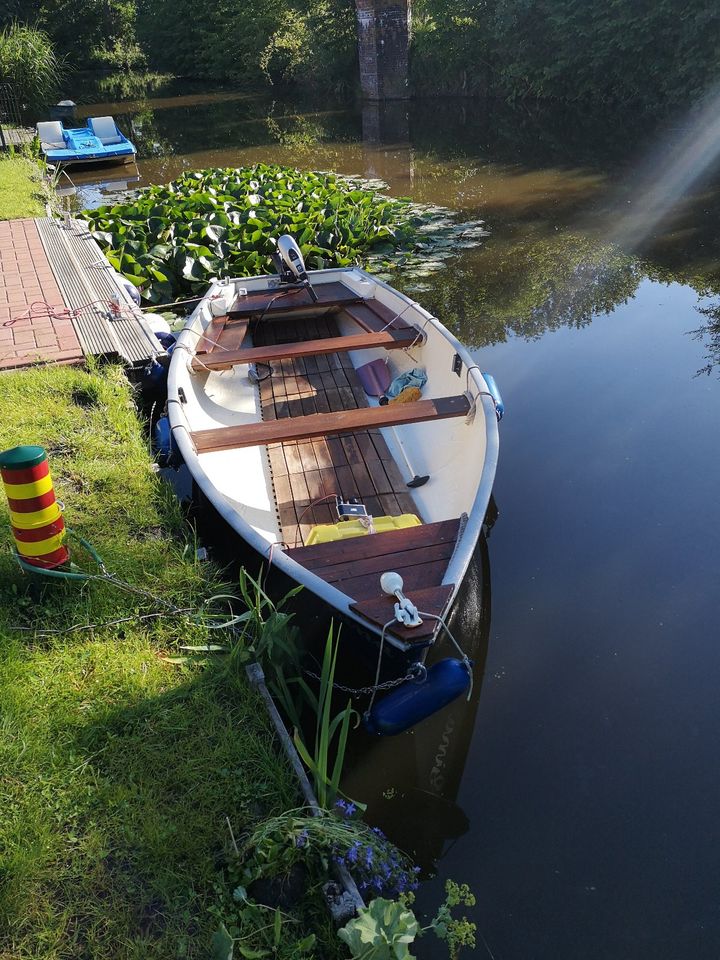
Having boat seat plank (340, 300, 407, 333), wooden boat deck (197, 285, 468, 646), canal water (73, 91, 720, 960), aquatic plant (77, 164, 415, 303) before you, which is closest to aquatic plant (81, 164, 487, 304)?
aquatic plant (77, 164, 415, 303)

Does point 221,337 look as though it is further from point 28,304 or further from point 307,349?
point 28,304

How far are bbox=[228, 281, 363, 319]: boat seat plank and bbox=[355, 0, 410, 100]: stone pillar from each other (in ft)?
68.4

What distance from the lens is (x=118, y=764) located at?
2.49 m

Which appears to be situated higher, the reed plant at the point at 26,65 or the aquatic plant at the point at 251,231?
the reed plant at the point at 26,65

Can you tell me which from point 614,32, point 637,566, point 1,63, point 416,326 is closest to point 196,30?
point 1,63

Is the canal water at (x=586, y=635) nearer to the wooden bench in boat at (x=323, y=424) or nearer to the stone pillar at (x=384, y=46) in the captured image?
the wooden bench in boat at (x=323, y=424)

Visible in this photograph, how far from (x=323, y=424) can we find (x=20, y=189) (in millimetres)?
9669

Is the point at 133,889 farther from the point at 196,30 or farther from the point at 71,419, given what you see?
the point at 196,30

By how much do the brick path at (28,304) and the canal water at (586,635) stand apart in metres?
3.48

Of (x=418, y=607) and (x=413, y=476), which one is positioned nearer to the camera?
(x=418, y=607)

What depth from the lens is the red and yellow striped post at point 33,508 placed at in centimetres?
276

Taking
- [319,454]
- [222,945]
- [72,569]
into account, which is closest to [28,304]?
[319,454]

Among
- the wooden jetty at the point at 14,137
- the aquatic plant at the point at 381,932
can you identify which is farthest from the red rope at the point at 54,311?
the wooden jetty at the point at 14,137

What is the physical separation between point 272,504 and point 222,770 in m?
2.02
